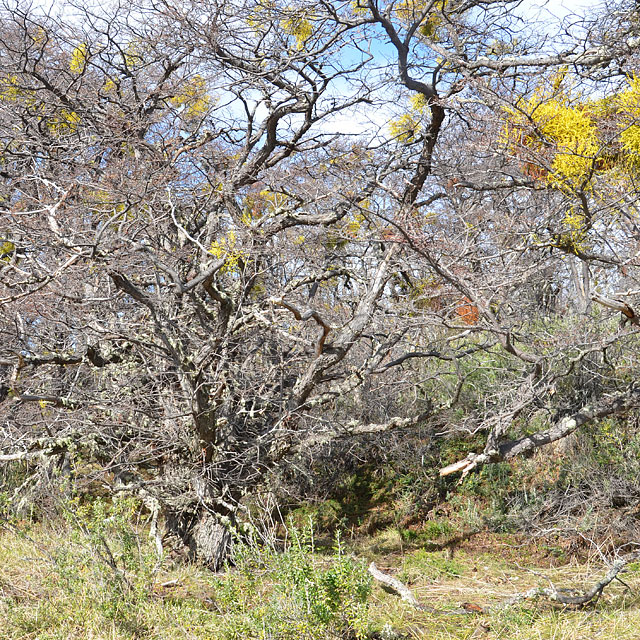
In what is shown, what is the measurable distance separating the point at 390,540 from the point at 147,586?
14.0 ft

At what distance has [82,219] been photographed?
660 cm

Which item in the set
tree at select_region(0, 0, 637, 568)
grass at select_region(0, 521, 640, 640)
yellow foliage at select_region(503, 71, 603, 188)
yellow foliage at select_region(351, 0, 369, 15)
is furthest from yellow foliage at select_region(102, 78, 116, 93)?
yellow foliage at select_region(503, 71, 603, 188)

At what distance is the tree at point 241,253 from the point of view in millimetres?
5230

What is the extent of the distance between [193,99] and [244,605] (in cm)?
595

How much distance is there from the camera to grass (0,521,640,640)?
339cm

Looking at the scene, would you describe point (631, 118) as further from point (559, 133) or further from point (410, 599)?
point (410, 599)

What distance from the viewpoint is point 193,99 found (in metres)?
7.45

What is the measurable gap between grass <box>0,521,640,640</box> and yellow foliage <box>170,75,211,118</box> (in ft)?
16.3

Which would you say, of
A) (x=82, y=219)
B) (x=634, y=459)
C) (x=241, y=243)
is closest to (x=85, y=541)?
(x=241, y=243)

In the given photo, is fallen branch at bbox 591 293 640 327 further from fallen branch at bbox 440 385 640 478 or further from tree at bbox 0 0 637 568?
fallen branch at bbox 440 385 640 478

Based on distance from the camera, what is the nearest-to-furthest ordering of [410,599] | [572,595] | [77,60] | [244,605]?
[244,605] → [572,595] → [410,599] → [77,60]

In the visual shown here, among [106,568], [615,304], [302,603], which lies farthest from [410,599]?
[615,304]

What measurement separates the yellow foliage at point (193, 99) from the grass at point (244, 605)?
4.97m

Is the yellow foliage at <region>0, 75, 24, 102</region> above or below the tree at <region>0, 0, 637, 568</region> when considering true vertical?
above
